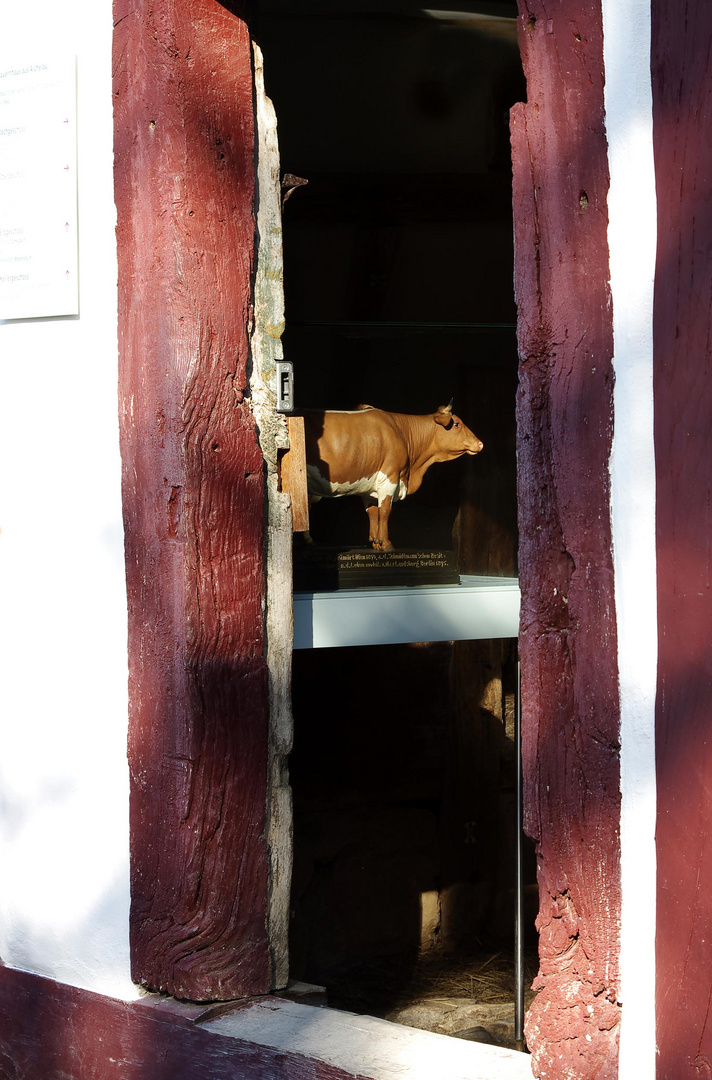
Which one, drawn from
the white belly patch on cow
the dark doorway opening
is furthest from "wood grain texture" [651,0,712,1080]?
the dark doorway opening

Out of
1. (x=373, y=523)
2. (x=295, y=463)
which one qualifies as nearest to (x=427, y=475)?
(x=373, y=523)

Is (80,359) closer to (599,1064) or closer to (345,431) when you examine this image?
(345,431)

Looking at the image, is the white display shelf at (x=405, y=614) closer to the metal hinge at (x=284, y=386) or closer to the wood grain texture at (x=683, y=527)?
the metal hinge at (x=284, y=386)

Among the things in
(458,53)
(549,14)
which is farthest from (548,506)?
(458,53)

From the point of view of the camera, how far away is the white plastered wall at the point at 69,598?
206cm

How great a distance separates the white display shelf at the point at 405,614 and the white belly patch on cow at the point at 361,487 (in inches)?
13.4

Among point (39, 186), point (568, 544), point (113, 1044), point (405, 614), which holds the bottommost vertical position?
point (113, 1044)

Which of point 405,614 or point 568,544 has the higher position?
point 568,544

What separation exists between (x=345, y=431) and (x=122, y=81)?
1.03 metres

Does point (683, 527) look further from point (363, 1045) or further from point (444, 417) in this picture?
point (444, 417)

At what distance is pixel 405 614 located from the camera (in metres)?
2.44

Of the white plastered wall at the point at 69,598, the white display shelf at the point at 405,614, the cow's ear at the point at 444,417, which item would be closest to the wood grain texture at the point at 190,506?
the white plastered wall at the point at 69,598

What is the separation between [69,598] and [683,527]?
1.19 metres

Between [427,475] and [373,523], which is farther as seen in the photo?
[427,475]
